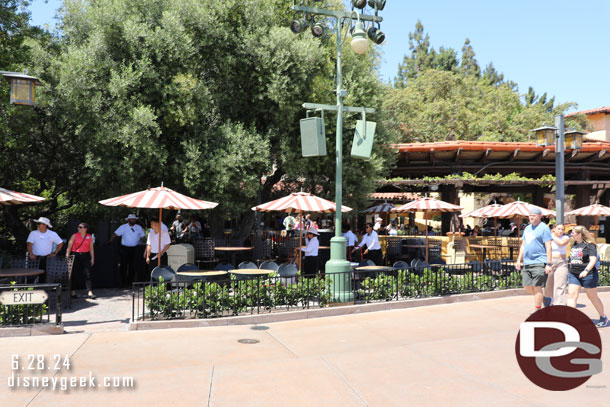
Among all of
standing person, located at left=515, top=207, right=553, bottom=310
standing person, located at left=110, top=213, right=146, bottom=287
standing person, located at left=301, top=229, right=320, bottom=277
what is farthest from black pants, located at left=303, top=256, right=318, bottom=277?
standing person, located at left=515, top=207, right=553, bottom=310

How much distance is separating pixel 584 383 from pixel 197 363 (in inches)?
175

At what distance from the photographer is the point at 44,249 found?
10164 millimetres

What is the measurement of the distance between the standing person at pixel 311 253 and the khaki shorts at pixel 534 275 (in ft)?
18.2

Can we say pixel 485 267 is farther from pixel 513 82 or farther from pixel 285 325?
pixel 513 82

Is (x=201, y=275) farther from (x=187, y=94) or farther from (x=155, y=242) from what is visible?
(x=187, y=94)

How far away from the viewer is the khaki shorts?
26.3ft

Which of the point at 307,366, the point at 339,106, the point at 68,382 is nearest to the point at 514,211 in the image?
the point at 339,106

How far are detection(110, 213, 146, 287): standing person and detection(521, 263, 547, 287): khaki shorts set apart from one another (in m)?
9.01

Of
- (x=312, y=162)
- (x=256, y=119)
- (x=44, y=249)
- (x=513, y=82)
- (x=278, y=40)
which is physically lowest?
(x=44, y=249)

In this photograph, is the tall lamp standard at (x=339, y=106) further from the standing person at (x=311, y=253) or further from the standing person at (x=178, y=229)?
the standing person at (x=178, y=229)

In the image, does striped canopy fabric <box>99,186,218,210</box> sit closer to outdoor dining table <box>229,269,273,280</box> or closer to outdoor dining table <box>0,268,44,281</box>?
outdoor dining table <box>229,269,273,280</box>

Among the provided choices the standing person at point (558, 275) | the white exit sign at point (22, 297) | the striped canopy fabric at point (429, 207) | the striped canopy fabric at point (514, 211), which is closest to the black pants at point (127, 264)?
the white exit sign at point (22, 297)

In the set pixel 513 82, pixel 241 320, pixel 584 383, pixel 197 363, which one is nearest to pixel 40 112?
pixel 241 320

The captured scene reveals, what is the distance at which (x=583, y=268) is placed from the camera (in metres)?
8.05
